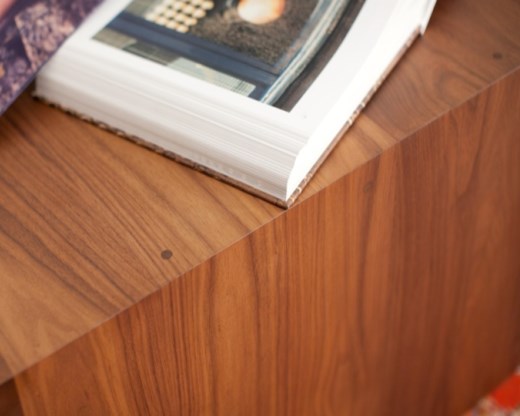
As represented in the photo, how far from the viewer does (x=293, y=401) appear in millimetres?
702

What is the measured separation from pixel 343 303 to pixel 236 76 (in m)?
0.20

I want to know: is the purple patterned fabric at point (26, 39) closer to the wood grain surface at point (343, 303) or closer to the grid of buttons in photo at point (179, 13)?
the grid of buttons in photo at point (179, 13)

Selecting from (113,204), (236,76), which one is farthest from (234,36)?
(113,204)

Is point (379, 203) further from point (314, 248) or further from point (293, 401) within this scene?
point (293, 401)

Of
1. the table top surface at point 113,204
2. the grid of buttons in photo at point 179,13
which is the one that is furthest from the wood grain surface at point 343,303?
the grid of buttons in photo at point 179,13

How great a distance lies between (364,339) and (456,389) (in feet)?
0.79

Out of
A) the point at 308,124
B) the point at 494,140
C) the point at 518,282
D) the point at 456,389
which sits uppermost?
the point at 308,124

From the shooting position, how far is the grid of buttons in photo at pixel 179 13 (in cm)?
62

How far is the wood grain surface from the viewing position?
1.76 feet

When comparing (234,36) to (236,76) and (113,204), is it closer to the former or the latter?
(236,76)

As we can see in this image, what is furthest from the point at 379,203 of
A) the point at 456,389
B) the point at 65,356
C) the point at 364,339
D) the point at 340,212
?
the point at 456,389

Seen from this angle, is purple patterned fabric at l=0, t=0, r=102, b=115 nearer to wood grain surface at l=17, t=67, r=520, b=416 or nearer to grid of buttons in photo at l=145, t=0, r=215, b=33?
grid of buttons in photo at l=145, t=0, r=215, b=33

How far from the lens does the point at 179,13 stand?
63 centimetres

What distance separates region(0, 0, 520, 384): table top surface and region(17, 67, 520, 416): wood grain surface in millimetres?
10
